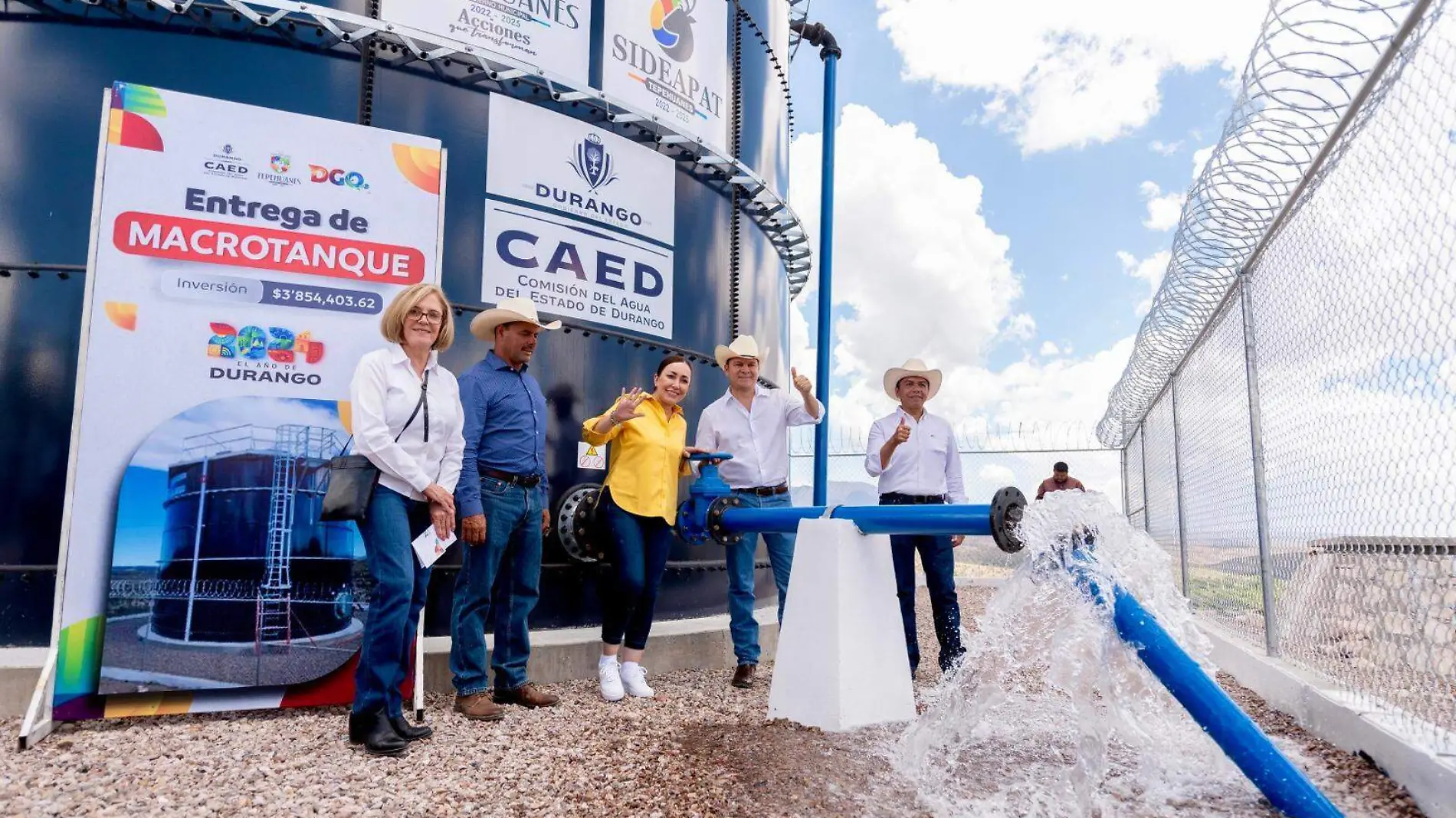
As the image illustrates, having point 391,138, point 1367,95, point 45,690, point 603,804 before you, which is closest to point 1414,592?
point 1367,95

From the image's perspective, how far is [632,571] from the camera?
427 centimetres

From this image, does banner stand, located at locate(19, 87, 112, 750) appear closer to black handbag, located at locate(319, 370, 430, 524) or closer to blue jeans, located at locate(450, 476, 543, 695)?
black handbag, located at locate(319, 370, 430, 524)

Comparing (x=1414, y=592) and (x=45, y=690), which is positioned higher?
(x=1414, y=592)

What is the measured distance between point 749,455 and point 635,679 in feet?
4.29

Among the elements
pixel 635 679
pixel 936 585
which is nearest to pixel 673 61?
pixel 936 585

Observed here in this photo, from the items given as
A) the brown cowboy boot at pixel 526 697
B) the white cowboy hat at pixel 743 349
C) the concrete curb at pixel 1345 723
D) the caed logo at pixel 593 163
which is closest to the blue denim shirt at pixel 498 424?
the brown cowboy boot at pixel 526 697

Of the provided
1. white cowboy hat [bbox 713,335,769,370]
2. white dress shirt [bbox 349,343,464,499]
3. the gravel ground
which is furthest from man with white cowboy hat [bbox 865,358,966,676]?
white dress shirt [bbox 349,343,464,499]

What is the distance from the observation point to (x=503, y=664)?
415 cm

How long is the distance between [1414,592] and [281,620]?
466 cm

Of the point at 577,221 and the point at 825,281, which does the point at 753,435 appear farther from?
the point at 825,281

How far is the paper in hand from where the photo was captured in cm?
349

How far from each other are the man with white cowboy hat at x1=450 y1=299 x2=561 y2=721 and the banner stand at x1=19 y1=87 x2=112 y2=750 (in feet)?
5.23

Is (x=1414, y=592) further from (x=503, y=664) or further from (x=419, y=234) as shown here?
(x=419, y=234)

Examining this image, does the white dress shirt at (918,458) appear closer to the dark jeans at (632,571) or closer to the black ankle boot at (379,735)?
the dark jeans at (632,571)
